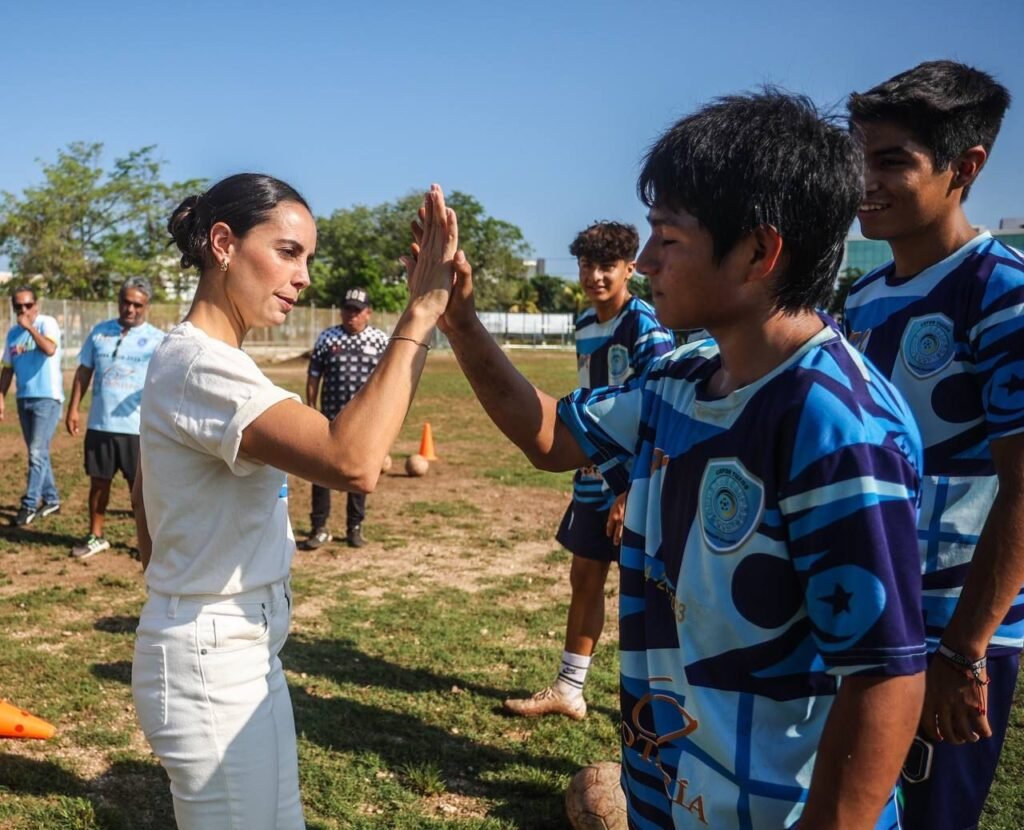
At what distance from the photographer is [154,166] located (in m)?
45.7

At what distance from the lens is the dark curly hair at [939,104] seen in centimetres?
244

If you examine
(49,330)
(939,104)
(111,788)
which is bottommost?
(111,788)

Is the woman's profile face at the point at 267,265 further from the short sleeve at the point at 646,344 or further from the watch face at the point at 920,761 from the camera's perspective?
the short sleeve at the point at 646,344

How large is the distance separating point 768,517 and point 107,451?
26.0 feet

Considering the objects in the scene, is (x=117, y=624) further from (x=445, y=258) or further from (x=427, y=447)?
(x=427, y=447)

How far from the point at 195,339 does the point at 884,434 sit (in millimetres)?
1670

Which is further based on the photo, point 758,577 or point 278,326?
point 278,326

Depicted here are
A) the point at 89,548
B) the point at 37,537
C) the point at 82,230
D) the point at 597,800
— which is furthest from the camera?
the point at 82,230

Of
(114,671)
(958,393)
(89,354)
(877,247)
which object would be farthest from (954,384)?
(877,247)

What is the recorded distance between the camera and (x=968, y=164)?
2510 millimetres

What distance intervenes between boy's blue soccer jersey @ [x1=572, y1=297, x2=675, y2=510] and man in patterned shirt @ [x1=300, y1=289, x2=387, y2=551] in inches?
156

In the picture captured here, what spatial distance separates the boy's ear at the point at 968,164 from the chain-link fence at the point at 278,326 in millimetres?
4192

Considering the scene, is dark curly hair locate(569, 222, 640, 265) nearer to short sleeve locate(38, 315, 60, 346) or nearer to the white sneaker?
the white sneaker

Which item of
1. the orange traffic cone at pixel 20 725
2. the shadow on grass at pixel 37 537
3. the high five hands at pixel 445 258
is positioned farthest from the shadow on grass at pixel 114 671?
the high five hands at pixel 445 258
